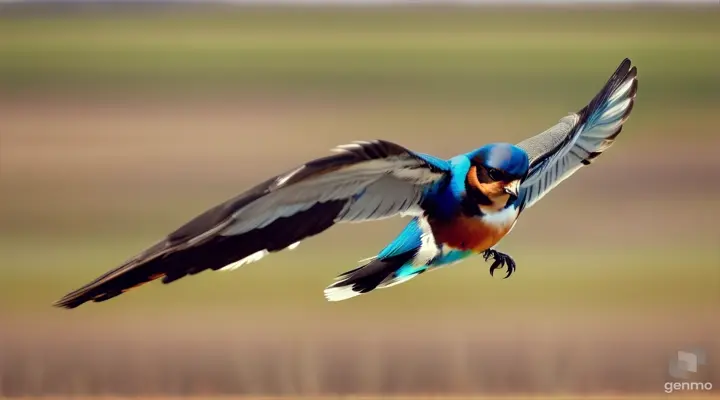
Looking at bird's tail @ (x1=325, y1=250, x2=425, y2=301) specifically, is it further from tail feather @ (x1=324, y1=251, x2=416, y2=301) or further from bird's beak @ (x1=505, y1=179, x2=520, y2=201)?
bird's beak @ (x1=505, y1=179, x2=520, y2=201)

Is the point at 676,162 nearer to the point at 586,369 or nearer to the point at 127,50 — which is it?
the point at 586,369

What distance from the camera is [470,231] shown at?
0.90 m

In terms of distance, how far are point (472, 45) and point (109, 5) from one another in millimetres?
538

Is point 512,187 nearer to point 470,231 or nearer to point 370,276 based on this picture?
point 470,231

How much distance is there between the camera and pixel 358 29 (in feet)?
4.10

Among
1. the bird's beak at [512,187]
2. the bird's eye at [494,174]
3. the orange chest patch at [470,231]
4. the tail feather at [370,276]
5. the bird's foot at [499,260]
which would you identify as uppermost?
the bird's eye at [494,174]

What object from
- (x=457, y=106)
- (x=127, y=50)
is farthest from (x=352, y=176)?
(x=127, y=50)

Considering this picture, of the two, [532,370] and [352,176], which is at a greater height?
[352,176]

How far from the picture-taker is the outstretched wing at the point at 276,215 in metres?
0.77

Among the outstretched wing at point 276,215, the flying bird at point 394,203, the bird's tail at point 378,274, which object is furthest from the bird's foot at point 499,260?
the outstretched wing at point 276,215

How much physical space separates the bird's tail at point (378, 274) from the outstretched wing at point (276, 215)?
12 centimetres

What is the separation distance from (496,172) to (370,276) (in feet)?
0.69

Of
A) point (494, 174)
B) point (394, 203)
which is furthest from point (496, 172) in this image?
point (394, 203)

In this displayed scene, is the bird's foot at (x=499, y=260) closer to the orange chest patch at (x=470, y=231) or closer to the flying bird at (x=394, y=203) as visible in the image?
the flying bird at (x=394, y=203)
